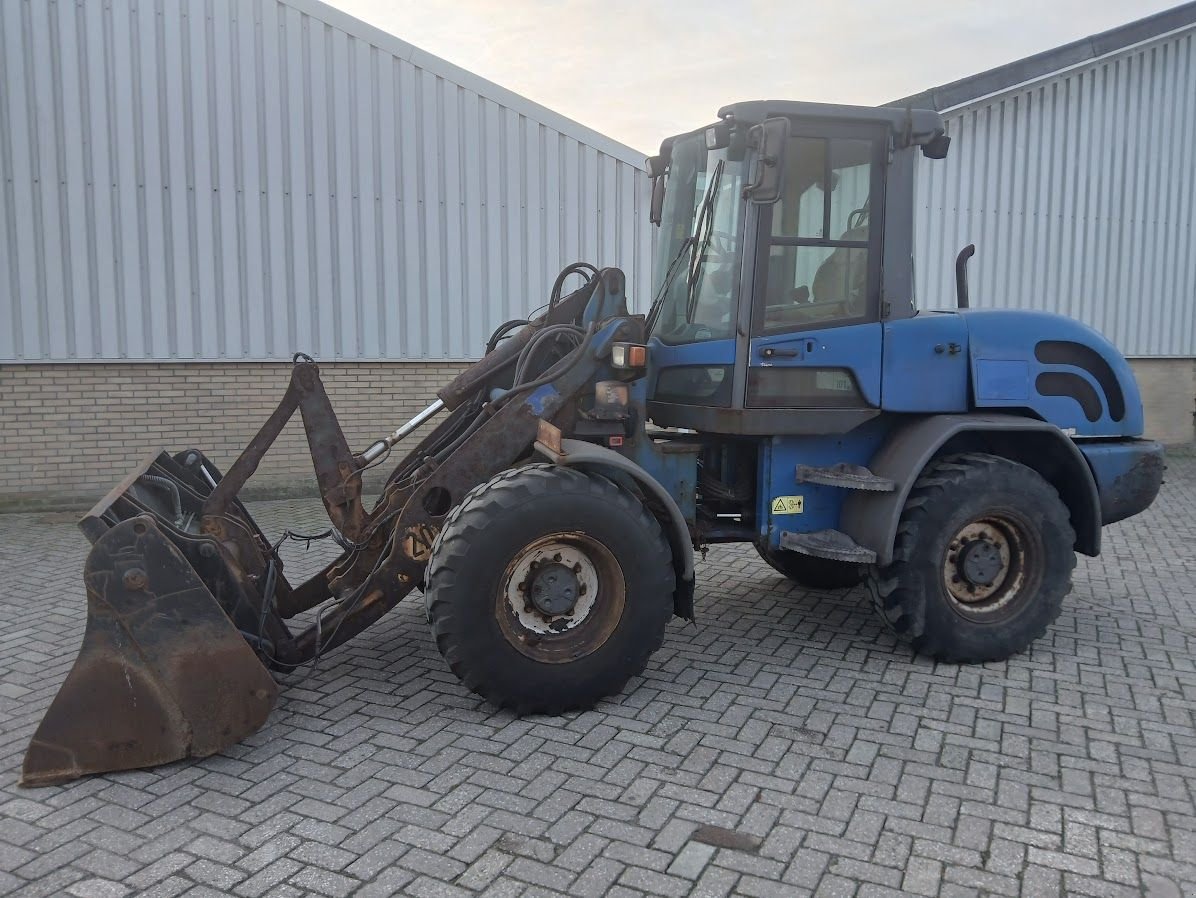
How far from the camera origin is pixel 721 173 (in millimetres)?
5137

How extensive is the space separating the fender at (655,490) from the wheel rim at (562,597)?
1.23 feet

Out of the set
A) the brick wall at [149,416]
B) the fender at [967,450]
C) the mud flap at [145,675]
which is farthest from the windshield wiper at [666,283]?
the brick wall at [149,416]

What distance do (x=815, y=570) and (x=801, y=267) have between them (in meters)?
2.43

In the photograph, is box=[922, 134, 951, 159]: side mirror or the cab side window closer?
the cab side window

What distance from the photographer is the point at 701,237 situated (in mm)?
5258

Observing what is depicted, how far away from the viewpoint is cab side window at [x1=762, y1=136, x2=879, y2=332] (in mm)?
5035

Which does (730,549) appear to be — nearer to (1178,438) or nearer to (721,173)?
(721,173)

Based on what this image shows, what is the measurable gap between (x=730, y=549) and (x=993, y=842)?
16.1 ft

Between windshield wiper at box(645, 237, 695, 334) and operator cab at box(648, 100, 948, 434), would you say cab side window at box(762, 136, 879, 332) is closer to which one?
operator cab at box(648, 100, 948, 434)

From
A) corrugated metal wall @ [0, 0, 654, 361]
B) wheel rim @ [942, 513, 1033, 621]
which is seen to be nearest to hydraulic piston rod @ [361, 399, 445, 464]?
wheel rim @ [942, 513, 1033, 621]

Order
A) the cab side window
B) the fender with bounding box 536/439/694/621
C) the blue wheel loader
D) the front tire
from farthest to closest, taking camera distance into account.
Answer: the cab side window, the fender with bounding box 536/439/694/621, the blue wheel loader, the front tire

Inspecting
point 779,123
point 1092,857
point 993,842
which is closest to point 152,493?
point 779,123

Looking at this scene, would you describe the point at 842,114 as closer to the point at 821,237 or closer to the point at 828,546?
the point at 821,237

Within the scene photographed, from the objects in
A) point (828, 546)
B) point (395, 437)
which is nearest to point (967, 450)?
point (828, 546)
